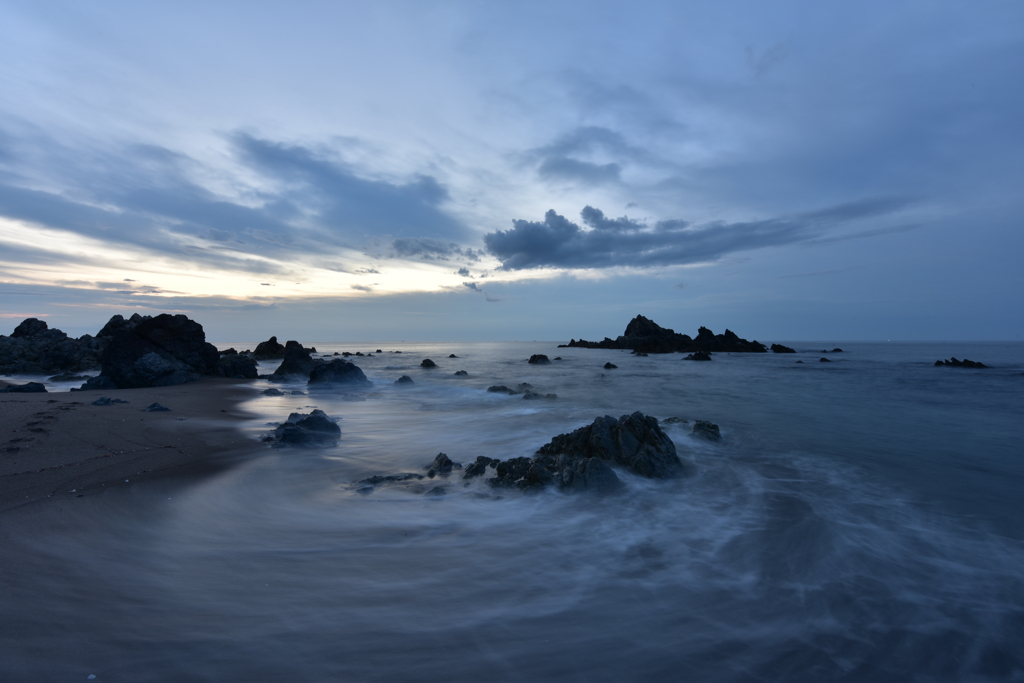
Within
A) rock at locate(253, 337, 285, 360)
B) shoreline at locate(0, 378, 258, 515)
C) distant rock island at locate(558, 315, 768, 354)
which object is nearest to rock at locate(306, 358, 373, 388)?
shoreline at locate(0, 378, 258, 515)

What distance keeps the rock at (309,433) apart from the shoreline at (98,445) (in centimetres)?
60

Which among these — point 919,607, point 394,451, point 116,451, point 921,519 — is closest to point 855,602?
point 919,607

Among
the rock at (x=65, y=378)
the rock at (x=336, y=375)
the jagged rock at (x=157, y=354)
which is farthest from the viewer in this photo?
the rock at (x=336, y=375)

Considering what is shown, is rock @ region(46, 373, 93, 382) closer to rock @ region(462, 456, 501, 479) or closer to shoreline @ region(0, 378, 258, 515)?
shoreline @ region(0, 378, 258, 515)

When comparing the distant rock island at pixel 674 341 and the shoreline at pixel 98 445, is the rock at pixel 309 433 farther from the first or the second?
the distant rock island at pixel 674 341

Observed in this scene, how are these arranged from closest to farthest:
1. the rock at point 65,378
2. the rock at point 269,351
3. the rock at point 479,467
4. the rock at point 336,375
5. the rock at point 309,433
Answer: the rock at point 479,467 → the rock at point 309,433 → the rock at point 65,378 → the rock at point 336,375 → the rock at point 269,351

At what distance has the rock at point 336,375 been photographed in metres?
21.5

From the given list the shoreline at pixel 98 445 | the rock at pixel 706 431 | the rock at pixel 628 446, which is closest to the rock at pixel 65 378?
the shoreline at pixel 98 445

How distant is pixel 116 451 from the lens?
265 inches

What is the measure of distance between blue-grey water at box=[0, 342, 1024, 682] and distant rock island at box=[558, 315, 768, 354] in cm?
5890

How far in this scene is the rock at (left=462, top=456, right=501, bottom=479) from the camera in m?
7.14

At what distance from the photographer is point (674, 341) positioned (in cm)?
6581

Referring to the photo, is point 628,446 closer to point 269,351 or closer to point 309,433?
point 309,433

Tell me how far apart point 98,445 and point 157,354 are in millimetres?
14638
